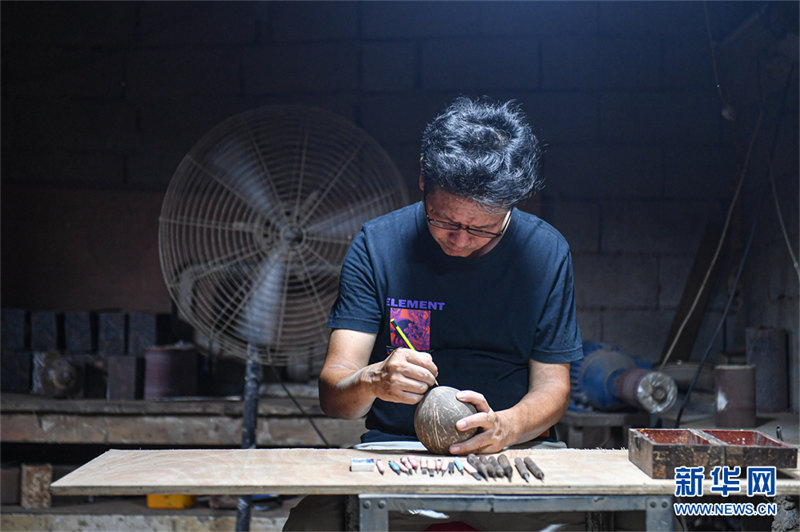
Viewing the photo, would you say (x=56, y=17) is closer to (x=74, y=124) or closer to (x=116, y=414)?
(x=74, y=124)

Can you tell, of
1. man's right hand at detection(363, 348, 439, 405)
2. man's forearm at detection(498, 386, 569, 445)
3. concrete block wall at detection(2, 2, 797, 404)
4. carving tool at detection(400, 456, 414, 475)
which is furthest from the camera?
concrete block wall at detection(2, 2, 797, 404)

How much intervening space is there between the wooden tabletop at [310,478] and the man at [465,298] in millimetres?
253

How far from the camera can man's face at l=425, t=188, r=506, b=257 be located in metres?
1.94

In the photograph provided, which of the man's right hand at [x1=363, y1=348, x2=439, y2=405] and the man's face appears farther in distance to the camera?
the man's face

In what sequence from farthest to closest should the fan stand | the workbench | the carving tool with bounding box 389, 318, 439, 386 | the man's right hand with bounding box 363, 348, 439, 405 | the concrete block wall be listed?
the concrete block wall
the fan stand
the carving tool with bounding box 389, 318, 439, 386
the man's right hand with bounding box 363, 348, 439, 405
the workbench

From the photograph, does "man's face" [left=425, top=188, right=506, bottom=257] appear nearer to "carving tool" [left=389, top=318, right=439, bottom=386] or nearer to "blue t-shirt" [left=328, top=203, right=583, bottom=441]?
"blue t-shirt" [left=328, top=203, right=583, bottom=441]

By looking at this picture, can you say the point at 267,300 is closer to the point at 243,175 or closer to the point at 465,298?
the point at 243,175

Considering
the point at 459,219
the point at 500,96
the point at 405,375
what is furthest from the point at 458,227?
the point at 500,96

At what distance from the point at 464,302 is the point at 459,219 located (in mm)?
281

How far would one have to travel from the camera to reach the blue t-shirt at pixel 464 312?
2.13m

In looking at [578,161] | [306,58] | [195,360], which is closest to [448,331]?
[195,360]

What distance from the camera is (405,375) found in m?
1.77

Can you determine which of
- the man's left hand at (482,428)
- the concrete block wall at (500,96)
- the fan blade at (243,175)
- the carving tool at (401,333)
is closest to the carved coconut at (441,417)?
the man's left hand at (482,428)

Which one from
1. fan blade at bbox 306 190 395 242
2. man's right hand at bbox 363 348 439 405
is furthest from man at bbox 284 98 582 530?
fan blade at bbox 306 190 395 242
